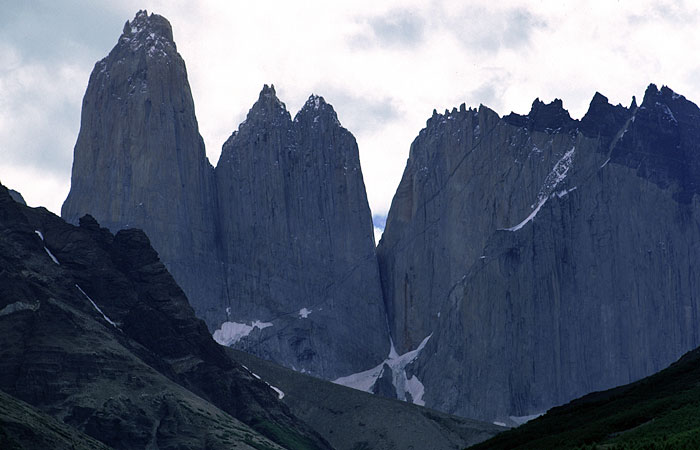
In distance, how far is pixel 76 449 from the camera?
176 metres

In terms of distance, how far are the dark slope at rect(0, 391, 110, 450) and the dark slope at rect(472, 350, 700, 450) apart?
8338 centimetres

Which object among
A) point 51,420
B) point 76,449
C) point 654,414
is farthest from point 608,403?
point 51,420

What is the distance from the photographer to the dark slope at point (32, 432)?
166m

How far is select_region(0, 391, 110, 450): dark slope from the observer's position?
16575 cm

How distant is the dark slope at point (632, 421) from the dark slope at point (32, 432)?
274 feet

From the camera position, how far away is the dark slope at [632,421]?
7412 centimetres

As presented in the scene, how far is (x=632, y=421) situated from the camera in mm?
84938

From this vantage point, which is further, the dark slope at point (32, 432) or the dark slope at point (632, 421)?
the dark slope at point (32, 432)

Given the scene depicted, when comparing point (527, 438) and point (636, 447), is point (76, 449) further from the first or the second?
point (636, 447)

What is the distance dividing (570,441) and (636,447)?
35.9ft

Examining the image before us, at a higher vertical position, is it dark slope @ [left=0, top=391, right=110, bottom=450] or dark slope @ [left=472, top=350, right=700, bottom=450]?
dark slope @ [left=0, top=391, right=110, bottom=450]

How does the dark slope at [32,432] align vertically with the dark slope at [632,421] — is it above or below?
above

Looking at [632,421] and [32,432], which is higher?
[32,432]

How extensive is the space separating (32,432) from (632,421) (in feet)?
350
